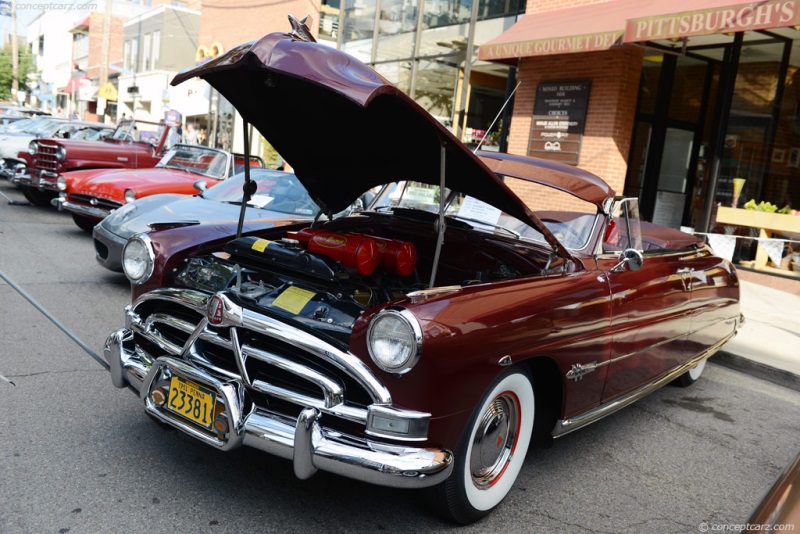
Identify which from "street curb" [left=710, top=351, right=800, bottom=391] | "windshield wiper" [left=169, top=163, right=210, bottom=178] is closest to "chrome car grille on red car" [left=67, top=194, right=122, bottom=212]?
"windshield wiper" [left=169, top=163, right=210, bottom=178]

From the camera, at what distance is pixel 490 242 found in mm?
3551

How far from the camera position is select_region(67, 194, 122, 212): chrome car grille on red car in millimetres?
8164

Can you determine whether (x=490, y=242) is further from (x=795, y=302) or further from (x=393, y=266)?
(x=795, y=302)

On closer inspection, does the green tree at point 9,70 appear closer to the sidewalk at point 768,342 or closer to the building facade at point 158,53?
the building facade at point 158,53

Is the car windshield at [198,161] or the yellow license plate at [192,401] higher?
the car windshield at [198,161]

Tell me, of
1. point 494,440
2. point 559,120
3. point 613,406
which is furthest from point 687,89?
point 494,440

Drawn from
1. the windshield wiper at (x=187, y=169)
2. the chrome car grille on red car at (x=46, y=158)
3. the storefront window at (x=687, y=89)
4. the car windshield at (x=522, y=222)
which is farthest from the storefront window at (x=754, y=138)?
the chrome car grille on red car at (x=46, y=158)

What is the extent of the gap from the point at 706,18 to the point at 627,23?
1.14m

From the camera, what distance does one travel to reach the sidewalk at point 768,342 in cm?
579

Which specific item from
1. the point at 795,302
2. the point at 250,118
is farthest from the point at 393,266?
the point at 795,302

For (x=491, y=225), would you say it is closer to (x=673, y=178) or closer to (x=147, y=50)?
(x=673, y=178)

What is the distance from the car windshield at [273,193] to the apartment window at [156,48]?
31985 millimetres

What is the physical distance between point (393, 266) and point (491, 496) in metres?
1.14

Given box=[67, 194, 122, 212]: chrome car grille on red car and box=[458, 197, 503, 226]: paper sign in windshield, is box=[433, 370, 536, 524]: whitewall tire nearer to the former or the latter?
box=[458, 197, 503, 226]: paper sign in windshield
